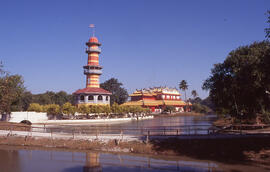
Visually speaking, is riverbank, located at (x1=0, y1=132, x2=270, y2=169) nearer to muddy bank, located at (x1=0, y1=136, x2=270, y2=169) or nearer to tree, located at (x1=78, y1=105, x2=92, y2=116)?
muddy bank, located at (x1=0, y1=136, x2=270, y2=169)

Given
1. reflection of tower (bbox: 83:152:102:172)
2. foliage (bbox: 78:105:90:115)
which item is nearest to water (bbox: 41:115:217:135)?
reflection of tower (bbox: 83:152:102:172)

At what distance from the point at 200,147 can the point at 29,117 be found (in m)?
41.9

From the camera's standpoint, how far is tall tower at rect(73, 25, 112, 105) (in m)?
67.6

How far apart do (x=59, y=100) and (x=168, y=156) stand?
87.5 m

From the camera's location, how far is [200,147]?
20703 mm

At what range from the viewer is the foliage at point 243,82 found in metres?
18.4

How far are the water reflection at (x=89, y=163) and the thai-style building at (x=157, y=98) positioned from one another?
6899 cm

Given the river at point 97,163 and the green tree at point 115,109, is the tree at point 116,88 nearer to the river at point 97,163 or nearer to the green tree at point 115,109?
the green tree at point 115,109

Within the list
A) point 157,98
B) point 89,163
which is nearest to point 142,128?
point 89,163

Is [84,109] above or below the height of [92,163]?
above

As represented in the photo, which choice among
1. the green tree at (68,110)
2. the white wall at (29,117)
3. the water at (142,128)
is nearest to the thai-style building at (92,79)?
the green tree at (68,110)

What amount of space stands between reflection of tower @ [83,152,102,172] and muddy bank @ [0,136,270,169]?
68.5 inches

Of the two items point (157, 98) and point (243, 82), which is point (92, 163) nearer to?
point (243, 82)

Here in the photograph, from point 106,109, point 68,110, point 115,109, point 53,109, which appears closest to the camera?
point 68,110
